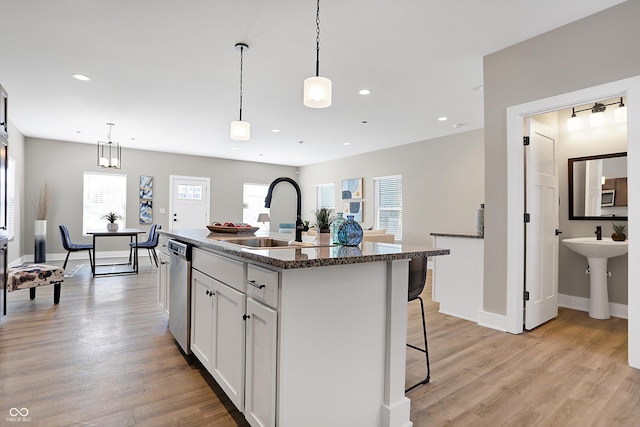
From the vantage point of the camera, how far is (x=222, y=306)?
6.10ft

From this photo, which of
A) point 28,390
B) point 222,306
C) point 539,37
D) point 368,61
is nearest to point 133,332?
point 28,390

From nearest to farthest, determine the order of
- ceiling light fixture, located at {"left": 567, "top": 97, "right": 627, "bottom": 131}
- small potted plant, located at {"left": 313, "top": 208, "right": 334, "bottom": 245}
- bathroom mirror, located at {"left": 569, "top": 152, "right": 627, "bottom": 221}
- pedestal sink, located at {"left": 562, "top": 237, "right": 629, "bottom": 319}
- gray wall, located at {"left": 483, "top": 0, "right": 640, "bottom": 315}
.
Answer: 1. small potted plant, located at {"left": 313, "top": 208, "right": 334, "bottom": 245}
2. gray wall, located at {"left": 483, "top": 0, "right": 640, "bottom": 315}
3. pedestal sink, located at {"left": 562, "top": 237, "right": 629, "bottom": 319}
4. ceiling light fixture, located at {"left": 567, "top": 97, "right": 627, "bottom": 131}
5. bathroom mirror, located at {"left": 569, "top": 152, "right": 627, "bottom": 221}

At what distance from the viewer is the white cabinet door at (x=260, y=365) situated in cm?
138

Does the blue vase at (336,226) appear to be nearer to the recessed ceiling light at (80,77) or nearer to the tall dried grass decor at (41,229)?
the recessed ceiling light at (80,77)

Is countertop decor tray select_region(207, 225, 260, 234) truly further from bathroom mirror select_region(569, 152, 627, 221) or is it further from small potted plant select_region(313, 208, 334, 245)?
bathroom mirror select_region(569, 152, 627, 221)

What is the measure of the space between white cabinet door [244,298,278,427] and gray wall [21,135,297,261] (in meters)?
7.15

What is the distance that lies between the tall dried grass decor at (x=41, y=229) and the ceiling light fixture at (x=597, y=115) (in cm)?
893

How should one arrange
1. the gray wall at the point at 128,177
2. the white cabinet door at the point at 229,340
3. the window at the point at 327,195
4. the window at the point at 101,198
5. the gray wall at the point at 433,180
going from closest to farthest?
the white cabinet door at the point at 229,340 < the gray wall at the point at 433,180 < the gray wall at the point at 128,177 < the window at the point at 101,198 < the window at the point at 327,195

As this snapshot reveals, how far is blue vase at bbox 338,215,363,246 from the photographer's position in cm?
186

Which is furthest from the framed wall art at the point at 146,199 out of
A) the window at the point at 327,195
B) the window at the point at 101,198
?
the window at the point at 327,195

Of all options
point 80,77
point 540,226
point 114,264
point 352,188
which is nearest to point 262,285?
point 540,226

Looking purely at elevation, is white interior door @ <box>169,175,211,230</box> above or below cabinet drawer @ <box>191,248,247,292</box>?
above

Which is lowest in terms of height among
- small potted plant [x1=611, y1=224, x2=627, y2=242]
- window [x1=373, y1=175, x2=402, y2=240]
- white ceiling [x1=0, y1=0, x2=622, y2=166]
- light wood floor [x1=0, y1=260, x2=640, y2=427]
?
light wood floor [x1=0, y1=260, x2=640, y2=427]

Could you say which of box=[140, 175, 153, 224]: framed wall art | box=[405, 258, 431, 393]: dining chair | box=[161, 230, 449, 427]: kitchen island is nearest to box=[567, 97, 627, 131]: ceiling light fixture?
box=[405, 258, 431, 393]: dining chair
